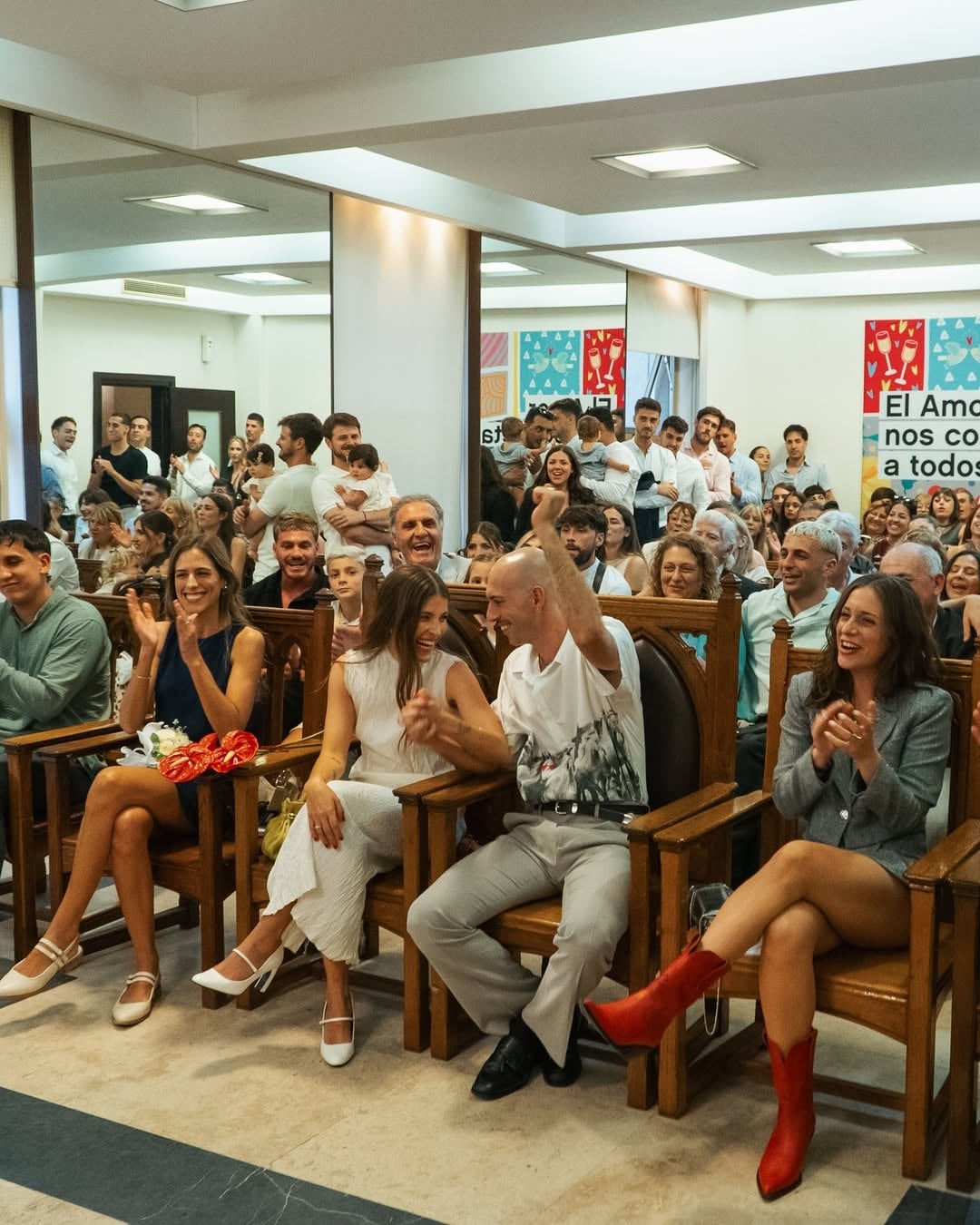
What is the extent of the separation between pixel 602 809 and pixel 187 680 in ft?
4.01

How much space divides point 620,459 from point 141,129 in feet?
12.7

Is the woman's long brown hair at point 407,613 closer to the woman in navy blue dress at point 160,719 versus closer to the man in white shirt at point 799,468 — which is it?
the woman in navy blue dress at point 160,719

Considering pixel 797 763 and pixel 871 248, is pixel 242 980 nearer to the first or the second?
pixel 797 763

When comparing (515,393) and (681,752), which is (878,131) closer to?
(515,393)

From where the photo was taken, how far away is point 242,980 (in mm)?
3232

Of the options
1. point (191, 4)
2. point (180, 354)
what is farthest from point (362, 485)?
point (191, 4)

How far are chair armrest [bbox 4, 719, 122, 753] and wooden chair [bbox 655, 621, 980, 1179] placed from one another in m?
1.79

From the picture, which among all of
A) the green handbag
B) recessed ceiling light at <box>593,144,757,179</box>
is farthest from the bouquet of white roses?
recessed ceiling light at <box>593,144,757,179</box>

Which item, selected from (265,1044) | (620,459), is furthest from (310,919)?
(620,459)

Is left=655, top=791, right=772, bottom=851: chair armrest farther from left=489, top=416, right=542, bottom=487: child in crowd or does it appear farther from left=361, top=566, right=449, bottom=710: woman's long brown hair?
left=489, top=416, right=542, bottom=487: child in crowd

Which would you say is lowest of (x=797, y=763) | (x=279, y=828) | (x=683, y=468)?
(x=279, y=828)

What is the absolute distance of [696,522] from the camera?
525 centimetres

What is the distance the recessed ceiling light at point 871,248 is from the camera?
1005 centimetres

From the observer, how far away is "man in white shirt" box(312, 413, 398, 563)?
6082 mm
